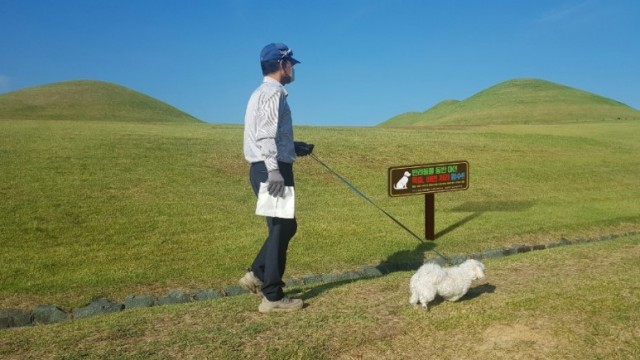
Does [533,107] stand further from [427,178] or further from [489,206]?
[427,178]

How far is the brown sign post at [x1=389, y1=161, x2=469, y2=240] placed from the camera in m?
12.9

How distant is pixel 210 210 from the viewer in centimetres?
1409

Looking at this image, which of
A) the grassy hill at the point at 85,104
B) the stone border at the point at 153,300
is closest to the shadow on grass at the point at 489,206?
the stone border at the point at 153,300

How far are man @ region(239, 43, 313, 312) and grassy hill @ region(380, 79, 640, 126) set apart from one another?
7037 centimetres

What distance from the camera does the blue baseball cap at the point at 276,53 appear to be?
20.0ft

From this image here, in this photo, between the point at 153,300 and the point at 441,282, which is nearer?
the point at 441,282

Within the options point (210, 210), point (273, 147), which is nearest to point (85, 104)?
point (210, 210)

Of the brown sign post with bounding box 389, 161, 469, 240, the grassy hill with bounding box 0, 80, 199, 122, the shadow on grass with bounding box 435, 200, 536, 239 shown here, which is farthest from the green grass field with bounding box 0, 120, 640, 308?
the grassy hill with bounding box 0, 80, 199, 122

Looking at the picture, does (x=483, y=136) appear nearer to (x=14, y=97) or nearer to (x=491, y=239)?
(x=491, y=239)

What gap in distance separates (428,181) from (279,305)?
25.5ft

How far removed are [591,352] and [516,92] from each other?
375ft

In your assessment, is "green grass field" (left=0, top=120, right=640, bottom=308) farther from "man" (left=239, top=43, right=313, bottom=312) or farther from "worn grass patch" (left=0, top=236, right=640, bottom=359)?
"man" (left=239, top=43, right=313, bottom=312)

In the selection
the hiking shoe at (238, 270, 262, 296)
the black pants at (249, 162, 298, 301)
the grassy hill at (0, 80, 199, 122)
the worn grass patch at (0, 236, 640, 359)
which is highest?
the grassy hill at (0, 80, 199, 122)

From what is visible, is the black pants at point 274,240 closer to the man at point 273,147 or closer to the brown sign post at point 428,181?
the man at point 273,147
